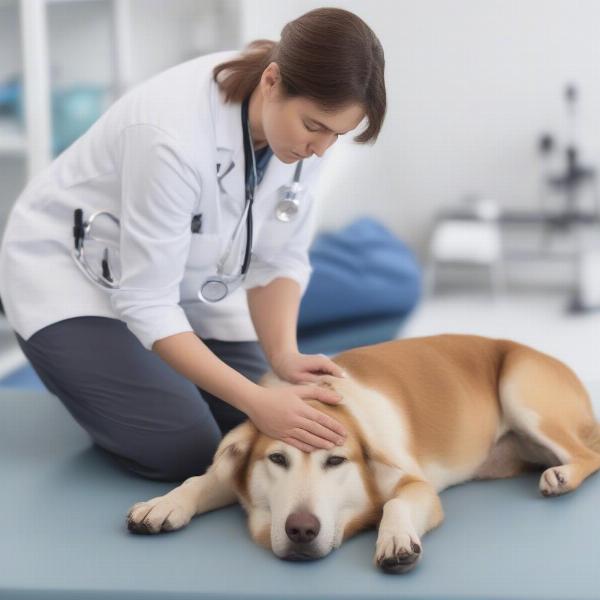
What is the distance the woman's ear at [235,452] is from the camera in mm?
1390

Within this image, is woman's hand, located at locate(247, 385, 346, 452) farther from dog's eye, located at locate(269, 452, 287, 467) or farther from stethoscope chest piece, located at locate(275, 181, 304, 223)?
stethoscope chest piece, located at locate(275, 181, 304, 223)

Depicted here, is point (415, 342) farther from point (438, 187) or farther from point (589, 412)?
point (438, 187)

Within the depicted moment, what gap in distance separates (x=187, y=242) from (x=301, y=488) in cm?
50

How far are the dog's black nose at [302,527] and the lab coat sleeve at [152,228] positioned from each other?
40cm

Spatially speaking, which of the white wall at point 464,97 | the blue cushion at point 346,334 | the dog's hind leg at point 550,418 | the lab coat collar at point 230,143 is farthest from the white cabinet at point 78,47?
the dog's hind leg at point 550,418

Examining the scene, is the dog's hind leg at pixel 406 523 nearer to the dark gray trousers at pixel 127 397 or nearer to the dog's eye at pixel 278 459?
the dog's eye at pixel 278 459

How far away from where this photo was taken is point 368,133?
1.41m

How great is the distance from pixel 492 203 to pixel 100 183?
396cm

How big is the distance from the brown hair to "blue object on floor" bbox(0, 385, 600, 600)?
652mm

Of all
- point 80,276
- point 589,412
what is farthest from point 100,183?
point 589,412

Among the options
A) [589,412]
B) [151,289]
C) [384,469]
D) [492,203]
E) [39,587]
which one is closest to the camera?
[39,587]

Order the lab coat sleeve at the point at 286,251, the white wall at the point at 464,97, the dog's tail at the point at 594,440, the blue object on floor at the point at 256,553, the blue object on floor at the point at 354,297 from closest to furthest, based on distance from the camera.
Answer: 1. the blue object on floor at the point at 256,553
2. the dog's tail at the point at 594,440
3. the lab coat sleeve at the point at 286,251
4. the blue object on floor at the point at 354,297
5. the white wall at the point at 464,97

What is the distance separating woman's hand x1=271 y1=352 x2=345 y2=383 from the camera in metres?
1.50

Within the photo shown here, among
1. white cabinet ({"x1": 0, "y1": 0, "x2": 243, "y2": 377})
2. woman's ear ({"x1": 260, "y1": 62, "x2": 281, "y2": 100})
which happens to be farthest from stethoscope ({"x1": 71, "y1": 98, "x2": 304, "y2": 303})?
white cabinet ({"x1": 0, "y1": 0, "x2": 243, "y2": 377})
